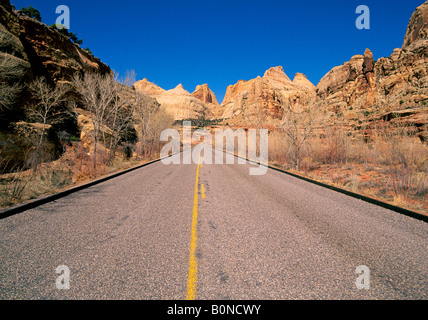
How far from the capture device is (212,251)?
290cm

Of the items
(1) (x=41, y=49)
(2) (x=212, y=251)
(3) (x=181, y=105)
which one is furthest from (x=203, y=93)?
(2) (x=212, y=251)

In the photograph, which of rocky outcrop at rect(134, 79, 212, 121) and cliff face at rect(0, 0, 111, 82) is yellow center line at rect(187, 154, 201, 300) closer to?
cliff face at rect(0, 0, 111, 82)

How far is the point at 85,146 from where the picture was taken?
17891mm

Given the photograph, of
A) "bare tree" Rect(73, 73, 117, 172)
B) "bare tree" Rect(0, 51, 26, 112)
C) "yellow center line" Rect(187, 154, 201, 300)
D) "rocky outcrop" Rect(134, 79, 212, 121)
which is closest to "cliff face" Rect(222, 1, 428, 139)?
"yellow center line" Rect(187, 154, 201, 300)

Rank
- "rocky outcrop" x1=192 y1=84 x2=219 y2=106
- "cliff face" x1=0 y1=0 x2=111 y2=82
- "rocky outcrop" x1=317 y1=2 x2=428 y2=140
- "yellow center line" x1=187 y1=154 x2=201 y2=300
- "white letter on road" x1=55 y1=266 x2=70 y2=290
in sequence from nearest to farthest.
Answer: "yellow center line" x1=187 y1=154 x2=201 y2=300
"white letter on road" x1=55 y1=266 x2=70 y2=290
"cliff face" x1=0 y1=0 x2=111 y2=82
"rocky outcrop" x1=317 y1=2 x2=428 y2=140
"rocky outcrop" x1=192 y1=84 x2=219 y2=106

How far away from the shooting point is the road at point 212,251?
212 cm

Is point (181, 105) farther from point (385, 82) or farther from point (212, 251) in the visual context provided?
point (212, 251)

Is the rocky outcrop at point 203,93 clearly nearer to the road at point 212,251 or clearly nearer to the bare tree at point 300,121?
the bare tree at point 300,121

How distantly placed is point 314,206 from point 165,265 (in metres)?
4.56

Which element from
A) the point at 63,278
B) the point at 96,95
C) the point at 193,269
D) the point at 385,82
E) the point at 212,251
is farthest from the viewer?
the point at 385,82

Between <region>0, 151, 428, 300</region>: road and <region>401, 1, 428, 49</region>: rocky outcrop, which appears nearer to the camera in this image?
<region>0, 151, 428, 300</region>: road

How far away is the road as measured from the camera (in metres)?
2.12

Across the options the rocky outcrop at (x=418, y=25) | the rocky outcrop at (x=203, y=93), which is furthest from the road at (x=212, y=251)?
the rocky outcrop at (x=203, y=93)
